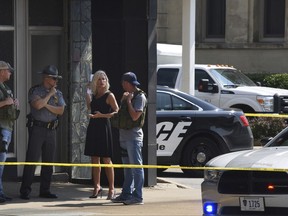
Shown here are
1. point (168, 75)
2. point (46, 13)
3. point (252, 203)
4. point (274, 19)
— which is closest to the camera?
point (252, 203)

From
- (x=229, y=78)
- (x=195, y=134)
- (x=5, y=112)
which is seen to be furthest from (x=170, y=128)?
(x=229, y=78)

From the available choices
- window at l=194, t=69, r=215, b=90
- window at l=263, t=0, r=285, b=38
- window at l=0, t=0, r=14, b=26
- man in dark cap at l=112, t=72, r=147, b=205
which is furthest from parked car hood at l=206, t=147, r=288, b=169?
window at l=263, t=0, r=285, b=38

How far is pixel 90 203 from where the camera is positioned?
13.4 meters

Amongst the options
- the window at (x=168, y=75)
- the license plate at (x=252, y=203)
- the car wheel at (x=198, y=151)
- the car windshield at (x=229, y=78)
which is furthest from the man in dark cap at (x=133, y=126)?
the car windshield at (x=229, y=78)

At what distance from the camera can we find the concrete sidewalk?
495 inches

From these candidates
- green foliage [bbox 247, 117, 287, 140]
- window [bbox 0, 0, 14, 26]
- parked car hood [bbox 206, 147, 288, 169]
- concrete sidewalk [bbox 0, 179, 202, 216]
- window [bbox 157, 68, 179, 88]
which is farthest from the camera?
green foliage [bbox 247, 117, 287, 140]

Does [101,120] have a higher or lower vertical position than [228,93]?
lower

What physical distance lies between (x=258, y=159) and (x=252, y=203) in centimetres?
54

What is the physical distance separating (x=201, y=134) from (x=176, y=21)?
17.3 m

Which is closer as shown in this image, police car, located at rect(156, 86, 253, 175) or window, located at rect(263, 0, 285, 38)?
police car, located at rect(156, 86, 253, 175)

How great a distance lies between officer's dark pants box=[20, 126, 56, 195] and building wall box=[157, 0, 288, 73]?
20.7 metres

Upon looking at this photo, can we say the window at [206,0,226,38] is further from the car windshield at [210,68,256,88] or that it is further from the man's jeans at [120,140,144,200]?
the man's jeans at [120,140,144,200]

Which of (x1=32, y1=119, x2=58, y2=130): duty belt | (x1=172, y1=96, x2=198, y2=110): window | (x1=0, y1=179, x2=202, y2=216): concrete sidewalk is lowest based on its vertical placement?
(x1=0, y1=179, x2=202, y2=216): concrete sidewalk

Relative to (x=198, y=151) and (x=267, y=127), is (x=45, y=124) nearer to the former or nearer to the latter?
(x=198, y=151)
